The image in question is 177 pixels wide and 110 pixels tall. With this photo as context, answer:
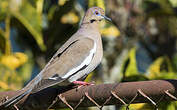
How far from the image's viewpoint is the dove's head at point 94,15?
395cm

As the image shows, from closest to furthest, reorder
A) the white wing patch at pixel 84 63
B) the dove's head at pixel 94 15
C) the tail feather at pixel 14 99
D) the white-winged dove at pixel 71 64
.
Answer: the tail feather at pixel 14 99, the white-winged dove at pixel 71 64, the white wing patch at pixel 84 63, the dove's head at pixel 94 15

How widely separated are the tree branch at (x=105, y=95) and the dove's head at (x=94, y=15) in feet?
4.28

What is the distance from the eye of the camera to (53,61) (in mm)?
3211

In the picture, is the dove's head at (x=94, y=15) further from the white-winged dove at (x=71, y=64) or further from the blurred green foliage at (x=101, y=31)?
the blurred green foliage at (x=101, y=31)

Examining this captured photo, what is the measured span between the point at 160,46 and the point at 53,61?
A: 4154 millimetres

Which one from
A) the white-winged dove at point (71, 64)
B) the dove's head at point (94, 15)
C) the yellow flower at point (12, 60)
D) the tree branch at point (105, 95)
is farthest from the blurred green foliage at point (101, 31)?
the tree branch at point (105, 95)

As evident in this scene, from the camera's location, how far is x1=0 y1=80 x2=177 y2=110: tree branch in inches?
87.6

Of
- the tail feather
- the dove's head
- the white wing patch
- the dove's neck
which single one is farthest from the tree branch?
the dove's head

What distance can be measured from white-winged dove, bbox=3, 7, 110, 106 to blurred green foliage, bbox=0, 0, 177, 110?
3.88 ft

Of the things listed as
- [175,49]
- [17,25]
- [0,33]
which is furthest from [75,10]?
[175,49]

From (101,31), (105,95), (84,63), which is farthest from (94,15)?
(105,95)

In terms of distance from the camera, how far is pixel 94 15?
3986mm

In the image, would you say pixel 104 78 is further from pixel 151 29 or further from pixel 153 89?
pixel 153 89

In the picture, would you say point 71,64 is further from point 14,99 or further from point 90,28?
point 90,28
